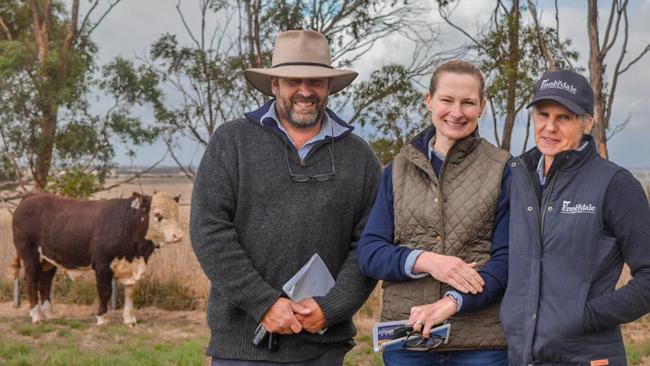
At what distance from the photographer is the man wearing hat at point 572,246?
2.44 metres

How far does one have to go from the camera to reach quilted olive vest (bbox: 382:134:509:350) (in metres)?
2.77

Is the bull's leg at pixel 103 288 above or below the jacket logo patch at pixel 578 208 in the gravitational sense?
below

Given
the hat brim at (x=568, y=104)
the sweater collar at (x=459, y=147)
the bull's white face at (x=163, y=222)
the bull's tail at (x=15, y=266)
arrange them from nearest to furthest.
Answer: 1. the hat brim at (x=568, y=104)
2. the sweater collar at (x=459, y=147)
3. the bull's white face at (x=163, y=222)
4. the bull's tail at (x=15, y=266)

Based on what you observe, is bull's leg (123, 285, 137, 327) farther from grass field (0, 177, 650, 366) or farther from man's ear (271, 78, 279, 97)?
man's ear (271, 78, 279, 97)

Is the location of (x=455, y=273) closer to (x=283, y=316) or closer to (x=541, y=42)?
(x=283, y=316)

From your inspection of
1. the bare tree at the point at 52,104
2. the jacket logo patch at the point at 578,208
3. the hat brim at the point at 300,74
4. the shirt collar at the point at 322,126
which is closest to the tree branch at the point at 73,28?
the bare tree at the point at 52,104

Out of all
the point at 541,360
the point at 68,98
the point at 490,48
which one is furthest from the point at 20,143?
the point at 541,360

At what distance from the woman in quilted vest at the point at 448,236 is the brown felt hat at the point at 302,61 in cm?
55

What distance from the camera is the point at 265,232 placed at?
3.09 metres

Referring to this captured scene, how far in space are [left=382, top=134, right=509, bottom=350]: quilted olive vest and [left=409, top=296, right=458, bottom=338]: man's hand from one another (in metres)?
0.06

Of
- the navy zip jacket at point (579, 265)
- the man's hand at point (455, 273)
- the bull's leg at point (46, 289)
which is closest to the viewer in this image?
the navy zip jacket at point (579, 265)

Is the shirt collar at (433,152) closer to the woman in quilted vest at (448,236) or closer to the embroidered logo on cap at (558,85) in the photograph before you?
the woman in quilted vest at (448,236)

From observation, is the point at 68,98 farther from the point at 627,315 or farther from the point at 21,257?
the point at 627,315

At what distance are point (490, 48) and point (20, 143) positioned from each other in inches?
319
